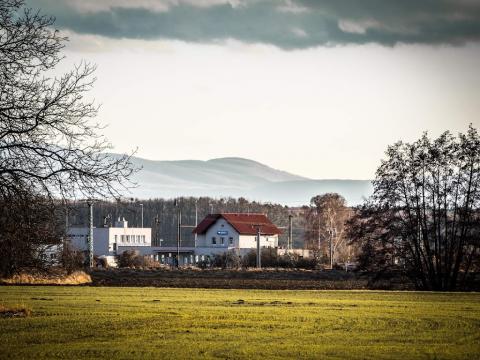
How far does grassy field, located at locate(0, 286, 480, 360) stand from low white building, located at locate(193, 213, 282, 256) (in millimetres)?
94804

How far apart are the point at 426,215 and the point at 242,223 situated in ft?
241

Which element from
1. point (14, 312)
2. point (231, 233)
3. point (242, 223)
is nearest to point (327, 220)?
point (242, 223)

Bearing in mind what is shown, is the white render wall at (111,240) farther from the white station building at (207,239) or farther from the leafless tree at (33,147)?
the leafless tree at (33,147)

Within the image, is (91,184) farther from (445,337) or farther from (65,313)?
(445,337)

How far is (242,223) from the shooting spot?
136 m

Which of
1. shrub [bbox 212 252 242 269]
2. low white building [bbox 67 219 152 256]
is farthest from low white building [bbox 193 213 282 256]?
shrub [bbox 212 252 242 269]

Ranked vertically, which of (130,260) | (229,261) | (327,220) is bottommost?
(229,261)

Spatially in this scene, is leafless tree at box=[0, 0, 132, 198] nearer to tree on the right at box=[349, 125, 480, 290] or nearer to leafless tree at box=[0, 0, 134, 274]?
leafless tree at box=[0, 0, 134, 274]

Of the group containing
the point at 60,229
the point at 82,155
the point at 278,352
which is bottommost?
the point at 278,352

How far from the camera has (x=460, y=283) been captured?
6250 cm

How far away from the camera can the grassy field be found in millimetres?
21719

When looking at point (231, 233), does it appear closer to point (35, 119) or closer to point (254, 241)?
point (254, 241)

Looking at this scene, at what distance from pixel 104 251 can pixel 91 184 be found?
388 ft

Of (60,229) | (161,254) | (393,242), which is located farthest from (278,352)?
(161,254)
